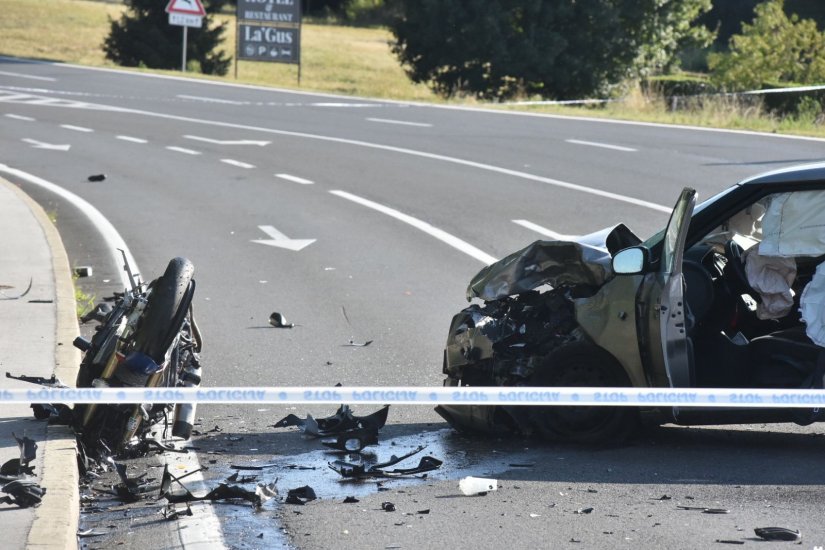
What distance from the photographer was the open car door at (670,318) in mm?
6293

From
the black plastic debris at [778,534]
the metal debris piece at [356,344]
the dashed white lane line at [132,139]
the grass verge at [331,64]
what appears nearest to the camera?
the black plastic debris at [778,534]

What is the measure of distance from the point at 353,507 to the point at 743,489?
1.76 meters

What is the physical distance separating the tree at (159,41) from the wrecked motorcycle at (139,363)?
46.1m

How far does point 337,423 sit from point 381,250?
652 cm

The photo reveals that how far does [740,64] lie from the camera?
39.4 metres

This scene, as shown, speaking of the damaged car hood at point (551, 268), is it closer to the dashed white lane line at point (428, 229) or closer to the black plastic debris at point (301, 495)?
the black plastic debris at point (301, 495)

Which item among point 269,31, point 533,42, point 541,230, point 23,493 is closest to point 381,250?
point 541,230

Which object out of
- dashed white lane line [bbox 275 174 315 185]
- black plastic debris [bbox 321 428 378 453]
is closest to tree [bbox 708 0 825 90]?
dashed white lane line [bbox 275 174 315 185]

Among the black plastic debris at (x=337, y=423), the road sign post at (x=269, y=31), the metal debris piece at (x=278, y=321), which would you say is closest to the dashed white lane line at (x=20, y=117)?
the road sign post at (x=269, y=31)

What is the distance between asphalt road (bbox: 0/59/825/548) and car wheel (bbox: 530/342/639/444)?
109 mm

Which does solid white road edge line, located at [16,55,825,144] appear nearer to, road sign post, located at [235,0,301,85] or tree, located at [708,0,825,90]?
road sign post, located at [235,0,301,85]

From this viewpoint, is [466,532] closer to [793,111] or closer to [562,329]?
[562,329]

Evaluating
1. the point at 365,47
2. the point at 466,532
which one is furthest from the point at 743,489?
the point at 365,47

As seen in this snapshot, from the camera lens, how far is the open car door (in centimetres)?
629
